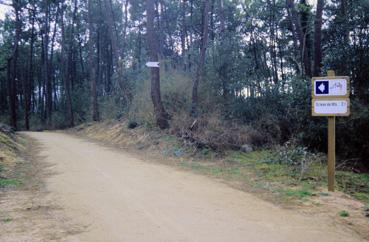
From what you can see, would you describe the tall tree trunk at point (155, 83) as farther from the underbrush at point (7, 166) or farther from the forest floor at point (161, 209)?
the underbrush at point (7, 166)

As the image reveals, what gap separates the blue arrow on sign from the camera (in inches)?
272

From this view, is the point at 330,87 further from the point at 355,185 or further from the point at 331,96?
the point at 355,185

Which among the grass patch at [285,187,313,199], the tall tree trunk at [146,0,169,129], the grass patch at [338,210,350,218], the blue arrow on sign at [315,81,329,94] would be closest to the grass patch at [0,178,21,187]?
the grass patch at [285,187,313,199]

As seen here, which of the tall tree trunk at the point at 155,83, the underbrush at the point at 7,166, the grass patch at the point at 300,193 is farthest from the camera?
the tall tree trunk at the point at 155,83

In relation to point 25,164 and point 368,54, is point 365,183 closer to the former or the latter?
Answer: point 368,54

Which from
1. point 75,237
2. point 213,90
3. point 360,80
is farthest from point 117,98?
point 75,237

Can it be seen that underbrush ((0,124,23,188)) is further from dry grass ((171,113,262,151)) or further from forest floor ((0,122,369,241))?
dry grass ((171,113,262,151))

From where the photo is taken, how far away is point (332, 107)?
6.86 metres

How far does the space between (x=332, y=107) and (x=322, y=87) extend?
441mm

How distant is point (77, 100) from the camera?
119 ft

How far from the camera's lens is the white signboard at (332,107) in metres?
6.74

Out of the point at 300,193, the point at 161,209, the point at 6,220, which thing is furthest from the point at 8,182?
the point at 300,193

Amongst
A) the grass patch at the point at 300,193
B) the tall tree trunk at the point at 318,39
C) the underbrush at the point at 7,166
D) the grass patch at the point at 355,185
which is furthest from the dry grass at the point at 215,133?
the underbrush at the point at 7,166

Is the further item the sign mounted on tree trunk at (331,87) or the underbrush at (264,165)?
the underbrush at (264,165)
